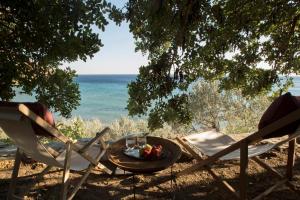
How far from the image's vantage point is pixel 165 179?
427cm

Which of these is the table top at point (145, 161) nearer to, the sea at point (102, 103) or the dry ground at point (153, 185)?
the dry ground at point (153, 185)

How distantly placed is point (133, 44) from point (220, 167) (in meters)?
2.54

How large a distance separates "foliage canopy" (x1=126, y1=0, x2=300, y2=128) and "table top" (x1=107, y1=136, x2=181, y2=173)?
0.66 meters

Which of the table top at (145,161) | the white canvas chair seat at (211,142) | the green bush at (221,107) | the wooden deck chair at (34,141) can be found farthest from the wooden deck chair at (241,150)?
the green bush at (221,107)

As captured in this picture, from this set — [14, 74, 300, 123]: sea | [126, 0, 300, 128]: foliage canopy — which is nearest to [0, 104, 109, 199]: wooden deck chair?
[126, 0, 300, 128]: foliage canopy

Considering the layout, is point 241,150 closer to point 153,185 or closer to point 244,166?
point 244,166

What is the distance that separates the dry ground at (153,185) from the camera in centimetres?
375

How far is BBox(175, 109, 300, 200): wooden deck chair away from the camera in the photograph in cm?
279

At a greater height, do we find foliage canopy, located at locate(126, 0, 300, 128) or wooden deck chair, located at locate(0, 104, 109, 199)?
foliage canopy, located at locate(126, 0, 300, 128)

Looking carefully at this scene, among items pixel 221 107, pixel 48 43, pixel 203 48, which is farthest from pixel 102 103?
pixel 203 48

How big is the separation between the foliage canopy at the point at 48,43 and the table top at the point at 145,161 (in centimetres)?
138

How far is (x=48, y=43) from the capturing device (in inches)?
181

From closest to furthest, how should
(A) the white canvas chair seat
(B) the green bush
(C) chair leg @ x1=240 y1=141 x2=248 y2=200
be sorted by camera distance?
(C) chair leg @ x1=240 y1=141 x2=248 y2=200, (A) the white canvas chair seat, (B) the green bush

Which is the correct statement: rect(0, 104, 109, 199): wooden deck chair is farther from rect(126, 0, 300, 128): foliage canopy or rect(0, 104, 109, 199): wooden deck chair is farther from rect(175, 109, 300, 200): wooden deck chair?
rect(126, 0, 300, 128): foliage canopy
